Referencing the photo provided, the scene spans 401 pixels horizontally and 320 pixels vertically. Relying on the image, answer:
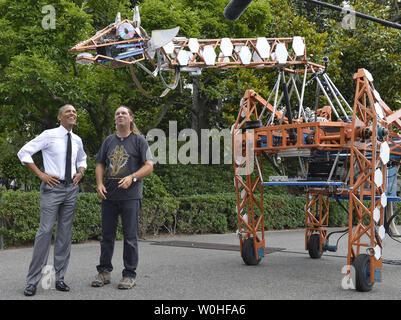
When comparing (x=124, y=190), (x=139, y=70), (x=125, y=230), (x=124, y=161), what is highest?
(x=139, y=70)

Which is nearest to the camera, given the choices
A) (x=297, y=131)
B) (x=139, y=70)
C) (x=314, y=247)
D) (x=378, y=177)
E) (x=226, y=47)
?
(x=378, y=177)

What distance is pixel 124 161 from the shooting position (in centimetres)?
548

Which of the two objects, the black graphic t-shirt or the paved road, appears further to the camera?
the black graphic t-shirt

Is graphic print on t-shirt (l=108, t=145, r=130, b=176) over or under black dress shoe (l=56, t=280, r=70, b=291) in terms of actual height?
over

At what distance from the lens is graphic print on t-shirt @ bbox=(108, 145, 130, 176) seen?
17.9 feet

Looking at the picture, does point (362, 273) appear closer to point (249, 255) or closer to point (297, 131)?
point (297, 131)

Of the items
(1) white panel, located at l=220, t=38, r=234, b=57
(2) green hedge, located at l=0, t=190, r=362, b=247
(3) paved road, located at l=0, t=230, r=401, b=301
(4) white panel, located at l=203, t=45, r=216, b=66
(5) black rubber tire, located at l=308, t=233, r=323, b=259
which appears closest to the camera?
(3) paved road, located at l=0, t=230, r=401, b=301

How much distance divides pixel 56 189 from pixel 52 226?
42cm

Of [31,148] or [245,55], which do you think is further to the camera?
[245,55]

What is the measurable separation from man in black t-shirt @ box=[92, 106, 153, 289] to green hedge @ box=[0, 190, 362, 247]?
4.52 metres

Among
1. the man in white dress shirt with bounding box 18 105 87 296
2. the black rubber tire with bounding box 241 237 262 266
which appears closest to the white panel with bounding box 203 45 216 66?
the man in white dress shirt with bounding box 18 105 87 296

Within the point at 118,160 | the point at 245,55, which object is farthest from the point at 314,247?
the point at 118,160

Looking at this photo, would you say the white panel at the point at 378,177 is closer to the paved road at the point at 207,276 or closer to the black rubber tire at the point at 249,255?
the paved road at the point at 207,276

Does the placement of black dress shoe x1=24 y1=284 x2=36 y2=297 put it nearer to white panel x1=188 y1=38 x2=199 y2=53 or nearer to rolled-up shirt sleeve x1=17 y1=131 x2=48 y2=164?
rolled-up shirt sleeve x1=17 y1=131 x2=48 y2=164
